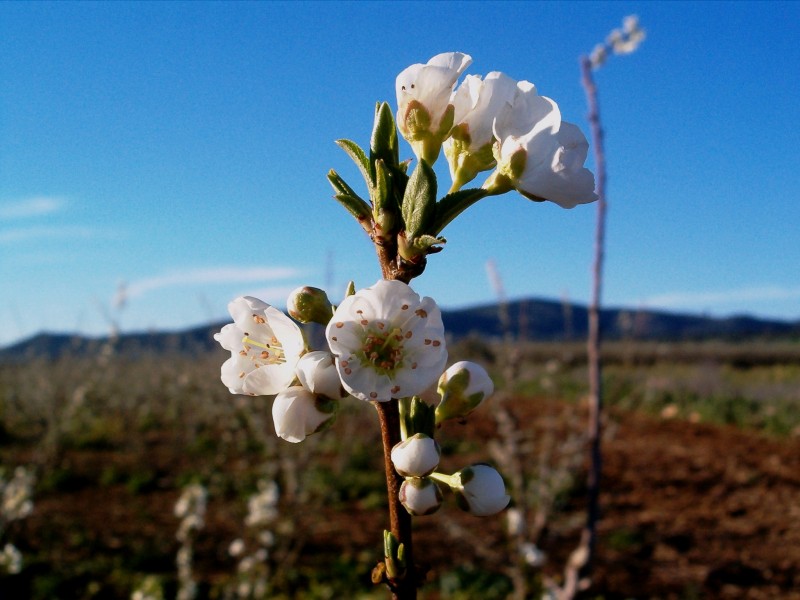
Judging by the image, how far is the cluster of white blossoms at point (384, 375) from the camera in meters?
1.17

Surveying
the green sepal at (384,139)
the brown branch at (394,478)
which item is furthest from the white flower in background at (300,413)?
the green sepal at (384,139)

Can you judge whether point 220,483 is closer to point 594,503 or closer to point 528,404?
point 594,503

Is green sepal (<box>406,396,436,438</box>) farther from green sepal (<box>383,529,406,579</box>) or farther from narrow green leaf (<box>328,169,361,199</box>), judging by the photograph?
narrow green leaf (<box>328,169,361,199</box>)

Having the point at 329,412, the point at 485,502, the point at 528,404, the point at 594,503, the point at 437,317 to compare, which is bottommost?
the point at 528,404

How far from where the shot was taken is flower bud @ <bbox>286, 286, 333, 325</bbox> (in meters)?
1.32

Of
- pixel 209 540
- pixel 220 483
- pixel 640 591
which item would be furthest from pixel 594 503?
pixel 220 483

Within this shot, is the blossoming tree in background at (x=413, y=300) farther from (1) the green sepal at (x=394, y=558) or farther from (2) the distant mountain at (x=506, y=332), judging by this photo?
(2) the distant mountain at (x=506, y=332)

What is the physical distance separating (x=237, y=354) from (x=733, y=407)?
Answer: 51.6ft

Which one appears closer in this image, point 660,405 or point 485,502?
point 485,502

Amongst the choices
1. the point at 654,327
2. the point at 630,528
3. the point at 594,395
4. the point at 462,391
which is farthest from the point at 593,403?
the point at 654,327

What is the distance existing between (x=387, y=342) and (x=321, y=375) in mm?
152

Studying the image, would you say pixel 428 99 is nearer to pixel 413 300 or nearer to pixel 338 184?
pixel 338 184

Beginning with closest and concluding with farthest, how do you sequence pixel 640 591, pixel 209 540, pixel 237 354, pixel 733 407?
pixel 237 354
pixel 640 591
pixel 209 540
pixel 733 407

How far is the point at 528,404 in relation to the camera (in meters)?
17.6
